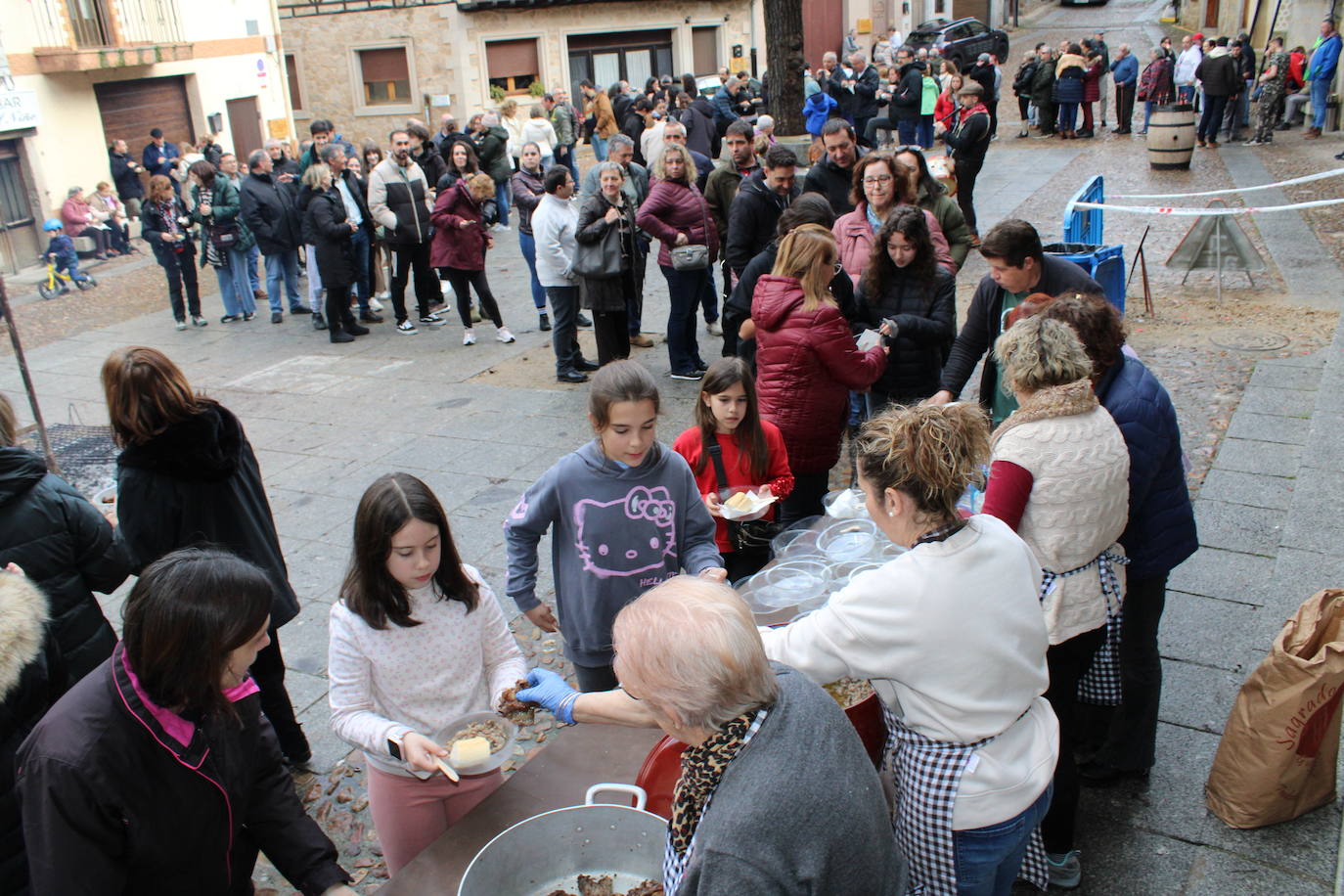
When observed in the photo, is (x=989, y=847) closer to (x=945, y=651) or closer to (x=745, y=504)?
(x=945, y=651)

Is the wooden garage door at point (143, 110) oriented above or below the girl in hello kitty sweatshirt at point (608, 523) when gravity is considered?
above

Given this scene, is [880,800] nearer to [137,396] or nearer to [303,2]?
[137,396]

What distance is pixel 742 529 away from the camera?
13.8ft

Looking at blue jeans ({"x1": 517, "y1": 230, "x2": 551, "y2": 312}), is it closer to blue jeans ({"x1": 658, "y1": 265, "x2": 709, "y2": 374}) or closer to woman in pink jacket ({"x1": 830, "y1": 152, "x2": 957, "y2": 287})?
blue jeans ({"x1": 658, "y1": 265, "x2": 709, "y2": 374})

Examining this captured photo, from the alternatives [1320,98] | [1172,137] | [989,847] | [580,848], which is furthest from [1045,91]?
[580,848]

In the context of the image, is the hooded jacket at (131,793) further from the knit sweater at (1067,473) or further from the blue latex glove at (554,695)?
the knit sweater at (1067,473)

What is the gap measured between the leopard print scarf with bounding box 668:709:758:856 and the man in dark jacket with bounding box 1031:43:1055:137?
2214 cm

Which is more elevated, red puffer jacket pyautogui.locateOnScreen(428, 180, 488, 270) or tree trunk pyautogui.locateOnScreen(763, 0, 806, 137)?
tree trunk pyautogui.locateOnScreen(763, 0, 806, 137)

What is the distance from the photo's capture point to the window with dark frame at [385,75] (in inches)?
1143

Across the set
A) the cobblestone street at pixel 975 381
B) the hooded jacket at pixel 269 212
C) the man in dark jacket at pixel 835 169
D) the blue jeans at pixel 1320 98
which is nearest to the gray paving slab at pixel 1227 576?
the cobblestone street at pixel 975 381

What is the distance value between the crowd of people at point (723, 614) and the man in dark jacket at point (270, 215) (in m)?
7.02

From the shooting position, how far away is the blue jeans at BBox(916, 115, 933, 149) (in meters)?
19.9

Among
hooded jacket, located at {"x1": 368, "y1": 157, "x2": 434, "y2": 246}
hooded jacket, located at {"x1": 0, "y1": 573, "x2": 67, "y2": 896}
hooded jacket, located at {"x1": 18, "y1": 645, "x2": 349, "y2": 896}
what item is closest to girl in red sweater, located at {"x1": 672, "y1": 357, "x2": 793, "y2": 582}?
hooded jacket, located at {"x1": 18, "y1": 645, "x2": 349, "y2": 896}

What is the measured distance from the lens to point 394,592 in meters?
2.83
